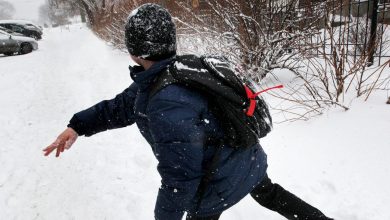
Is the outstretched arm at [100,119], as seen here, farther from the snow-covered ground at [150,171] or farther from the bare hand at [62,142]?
the snow-covered ground at [150,171]

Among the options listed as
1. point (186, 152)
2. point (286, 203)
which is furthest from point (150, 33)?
point (286, 203)

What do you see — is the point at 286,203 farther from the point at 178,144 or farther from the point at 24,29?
the point at 24,29

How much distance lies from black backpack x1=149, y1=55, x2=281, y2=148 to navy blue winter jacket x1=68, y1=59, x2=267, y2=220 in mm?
32

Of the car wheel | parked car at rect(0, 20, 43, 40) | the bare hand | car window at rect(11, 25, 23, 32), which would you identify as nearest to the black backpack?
the bare hand

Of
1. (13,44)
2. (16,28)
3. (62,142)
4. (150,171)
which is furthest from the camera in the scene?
(16,28)

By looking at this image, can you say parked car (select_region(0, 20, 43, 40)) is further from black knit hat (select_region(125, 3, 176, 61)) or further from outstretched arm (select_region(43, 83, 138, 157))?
black knit hat (select_region(125, 3, 176, 61))

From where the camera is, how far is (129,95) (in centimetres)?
188

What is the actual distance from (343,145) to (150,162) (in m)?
1.92

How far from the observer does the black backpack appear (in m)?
1.38

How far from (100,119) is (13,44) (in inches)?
641

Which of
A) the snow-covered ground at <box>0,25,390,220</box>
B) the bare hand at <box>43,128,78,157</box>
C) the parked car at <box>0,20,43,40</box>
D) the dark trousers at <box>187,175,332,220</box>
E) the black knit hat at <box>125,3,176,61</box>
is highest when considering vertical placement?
the black knit hat at <box>125,3,176,61</box>

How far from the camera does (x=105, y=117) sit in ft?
6.38

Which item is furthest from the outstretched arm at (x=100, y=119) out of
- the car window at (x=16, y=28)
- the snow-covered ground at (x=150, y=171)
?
the car window at (x=16, y=28)

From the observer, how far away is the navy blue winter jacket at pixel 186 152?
134 centimetres
